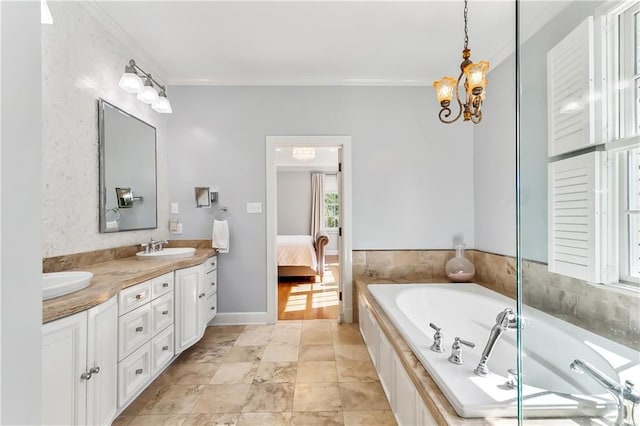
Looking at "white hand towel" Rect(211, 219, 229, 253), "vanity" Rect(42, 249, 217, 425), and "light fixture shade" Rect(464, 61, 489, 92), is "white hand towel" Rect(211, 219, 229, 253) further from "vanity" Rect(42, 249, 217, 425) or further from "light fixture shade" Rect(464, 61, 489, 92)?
"light fixture shade" Rect(464, 61, 489, 92)

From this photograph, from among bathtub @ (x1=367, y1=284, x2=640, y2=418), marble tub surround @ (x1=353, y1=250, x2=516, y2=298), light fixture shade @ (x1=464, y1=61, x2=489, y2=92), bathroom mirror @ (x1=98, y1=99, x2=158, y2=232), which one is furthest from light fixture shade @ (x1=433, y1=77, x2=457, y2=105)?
bathroom mirror @ (x1=98, y1=99, x2=158, y2=232)

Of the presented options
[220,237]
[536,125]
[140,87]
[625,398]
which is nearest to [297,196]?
[220,237]

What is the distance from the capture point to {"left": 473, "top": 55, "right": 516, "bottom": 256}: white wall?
2.51 meters

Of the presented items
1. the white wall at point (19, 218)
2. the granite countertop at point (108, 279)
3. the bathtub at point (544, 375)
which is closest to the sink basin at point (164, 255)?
the granite countertop at point (108, 279)

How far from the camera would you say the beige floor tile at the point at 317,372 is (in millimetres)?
2045

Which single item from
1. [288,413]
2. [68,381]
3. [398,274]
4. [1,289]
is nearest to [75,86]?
[68,381]

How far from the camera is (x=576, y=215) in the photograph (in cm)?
88

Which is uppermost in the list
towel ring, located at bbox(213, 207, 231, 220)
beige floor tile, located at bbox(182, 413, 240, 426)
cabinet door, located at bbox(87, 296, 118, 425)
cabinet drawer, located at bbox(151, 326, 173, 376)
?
towel ring, located at bbox(213, 207, 231, 220)

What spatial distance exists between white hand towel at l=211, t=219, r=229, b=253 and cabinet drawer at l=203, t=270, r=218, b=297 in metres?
0.26

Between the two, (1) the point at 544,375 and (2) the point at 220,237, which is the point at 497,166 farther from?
(2) the point at 220,237

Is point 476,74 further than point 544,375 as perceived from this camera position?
Yes

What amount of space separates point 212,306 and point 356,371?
1.56 meters

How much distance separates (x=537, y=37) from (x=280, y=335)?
276cm

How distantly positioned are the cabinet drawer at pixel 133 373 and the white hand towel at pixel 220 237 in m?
1.18
